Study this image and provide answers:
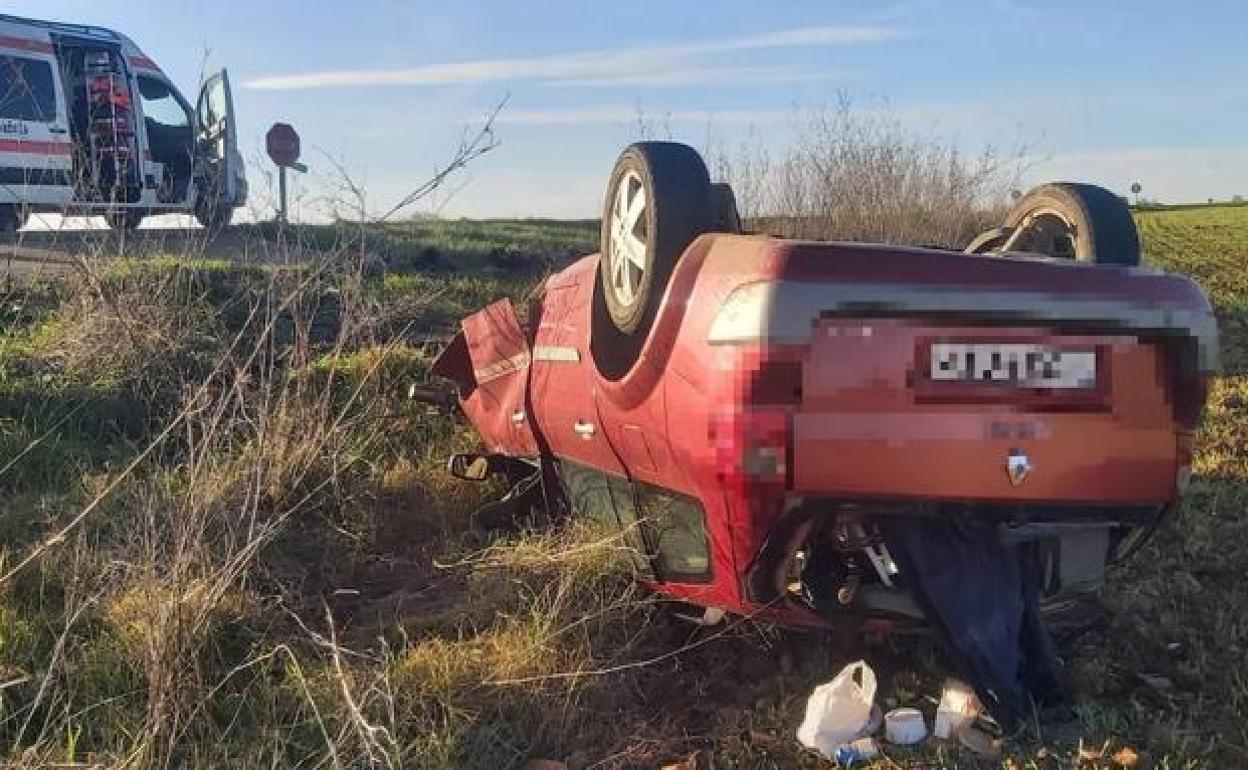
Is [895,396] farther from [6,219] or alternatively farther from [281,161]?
[6,219]

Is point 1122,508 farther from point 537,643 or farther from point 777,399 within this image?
point 537,643

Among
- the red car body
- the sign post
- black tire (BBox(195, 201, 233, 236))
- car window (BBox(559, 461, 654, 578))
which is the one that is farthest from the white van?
the red car body

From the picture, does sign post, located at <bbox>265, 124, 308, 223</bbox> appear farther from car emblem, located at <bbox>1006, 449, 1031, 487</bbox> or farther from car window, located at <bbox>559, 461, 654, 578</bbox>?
car emblem, located at <bbox>1006, 449, 1031, 487</bbox>

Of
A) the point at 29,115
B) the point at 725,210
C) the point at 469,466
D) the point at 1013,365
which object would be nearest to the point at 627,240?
the point at 725,210

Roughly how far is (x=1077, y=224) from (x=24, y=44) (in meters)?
13.7

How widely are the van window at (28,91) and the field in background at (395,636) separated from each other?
933 centimetres

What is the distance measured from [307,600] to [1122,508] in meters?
2.73

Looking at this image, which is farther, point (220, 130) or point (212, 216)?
point (220, 130)

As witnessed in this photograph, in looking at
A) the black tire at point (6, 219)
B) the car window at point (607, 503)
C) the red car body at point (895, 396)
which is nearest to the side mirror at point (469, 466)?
the car window at point (607, 503)

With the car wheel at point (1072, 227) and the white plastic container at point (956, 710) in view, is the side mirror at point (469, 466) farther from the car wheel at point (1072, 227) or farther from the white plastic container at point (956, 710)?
the white plastic container at point (956, 710)

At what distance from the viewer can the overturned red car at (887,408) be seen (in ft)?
9.32

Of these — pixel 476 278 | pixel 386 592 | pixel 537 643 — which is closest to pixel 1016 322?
pixel 537 643

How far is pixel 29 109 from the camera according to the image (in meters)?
14.1

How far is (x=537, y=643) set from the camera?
3.61 meters
